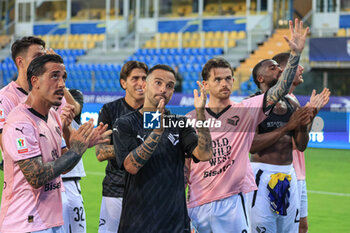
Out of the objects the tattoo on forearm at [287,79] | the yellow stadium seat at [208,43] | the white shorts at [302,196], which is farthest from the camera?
the yellow stadium seat at [208,43]

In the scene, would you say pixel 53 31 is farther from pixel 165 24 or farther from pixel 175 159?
pixel 175 159

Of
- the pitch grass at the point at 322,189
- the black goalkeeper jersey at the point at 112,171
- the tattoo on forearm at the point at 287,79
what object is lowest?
the pitch grass at the point at 322,189

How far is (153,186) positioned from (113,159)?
4.09ft

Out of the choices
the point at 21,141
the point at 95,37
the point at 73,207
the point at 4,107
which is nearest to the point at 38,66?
the point at 21,141

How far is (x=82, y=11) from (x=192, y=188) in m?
32.8

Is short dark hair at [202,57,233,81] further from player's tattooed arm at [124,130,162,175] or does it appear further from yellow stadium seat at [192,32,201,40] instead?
yellow stadium seat at [192,32,201,40]

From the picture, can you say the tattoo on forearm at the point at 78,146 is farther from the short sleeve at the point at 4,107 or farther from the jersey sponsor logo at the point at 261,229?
the jersey sponsor logo at the point at 261,229

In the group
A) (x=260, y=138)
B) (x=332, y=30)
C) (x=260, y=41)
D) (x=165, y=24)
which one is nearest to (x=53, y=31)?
(x=165, y=24)

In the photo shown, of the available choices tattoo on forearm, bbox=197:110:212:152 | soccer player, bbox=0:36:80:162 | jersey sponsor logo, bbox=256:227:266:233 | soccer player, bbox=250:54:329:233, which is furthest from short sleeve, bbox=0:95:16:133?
jersey sponsor logo, bbox=256:227:266:233

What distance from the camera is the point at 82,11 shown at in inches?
1436

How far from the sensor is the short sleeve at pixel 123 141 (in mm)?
4090

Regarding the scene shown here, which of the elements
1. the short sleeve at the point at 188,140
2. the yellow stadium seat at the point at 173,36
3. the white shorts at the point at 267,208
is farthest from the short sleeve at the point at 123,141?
the yellow stadium seat at the point at 173,36

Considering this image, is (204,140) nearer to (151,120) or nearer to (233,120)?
(151,120)

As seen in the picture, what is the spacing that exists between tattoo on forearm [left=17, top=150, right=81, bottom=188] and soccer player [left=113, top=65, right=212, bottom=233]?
0.43 meters
